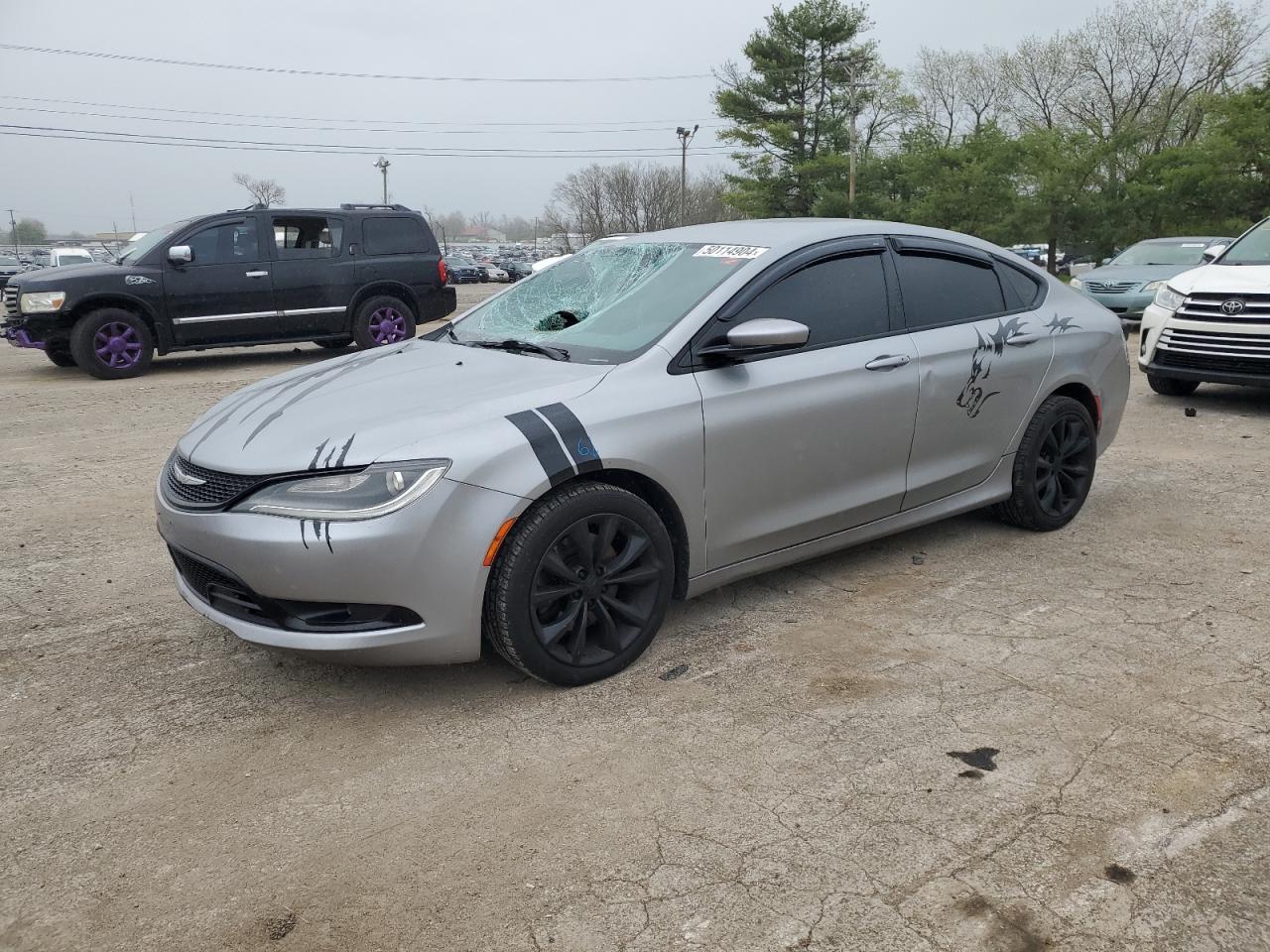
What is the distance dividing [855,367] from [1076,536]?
178cm

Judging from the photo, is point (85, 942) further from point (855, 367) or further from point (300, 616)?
point (855, 367)

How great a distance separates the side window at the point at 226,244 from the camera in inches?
453

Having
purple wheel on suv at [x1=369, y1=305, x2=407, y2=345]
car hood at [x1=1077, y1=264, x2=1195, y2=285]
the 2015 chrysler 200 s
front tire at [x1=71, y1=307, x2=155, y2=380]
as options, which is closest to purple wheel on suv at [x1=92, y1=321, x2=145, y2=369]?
front tire at [x1=71, y1=307, x2=155, y2=380]

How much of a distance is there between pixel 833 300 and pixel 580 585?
5.52 feet

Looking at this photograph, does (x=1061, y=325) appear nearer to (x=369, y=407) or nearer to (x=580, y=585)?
(x=580, y=585)

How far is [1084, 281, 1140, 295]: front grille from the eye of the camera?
48.6 feet

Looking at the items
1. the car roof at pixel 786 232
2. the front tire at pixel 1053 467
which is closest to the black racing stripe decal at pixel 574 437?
the car roof at pixel 786 232

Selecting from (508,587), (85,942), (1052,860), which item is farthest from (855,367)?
(85,942)

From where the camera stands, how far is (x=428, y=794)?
290cm

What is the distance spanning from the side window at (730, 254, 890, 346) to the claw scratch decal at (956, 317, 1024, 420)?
0.50m

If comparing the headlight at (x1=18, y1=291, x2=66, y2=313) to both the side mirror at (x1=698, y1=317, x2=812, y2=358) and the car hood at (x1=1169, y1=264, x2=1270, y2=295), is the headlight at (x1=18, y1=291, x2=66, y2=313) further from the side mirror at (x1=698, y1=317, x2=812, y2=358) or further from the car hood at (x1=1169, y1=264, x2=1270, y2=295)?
the car hood at (x1=1169, y1=264, x2=1270, y2=295)

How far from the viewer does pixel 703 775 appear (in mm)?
2953

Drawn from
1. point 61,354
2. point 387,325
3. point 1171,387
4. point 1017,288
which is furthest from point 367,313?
point 1017,288

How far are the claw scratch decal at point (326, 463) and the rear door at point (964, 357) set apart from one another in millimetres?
2395
